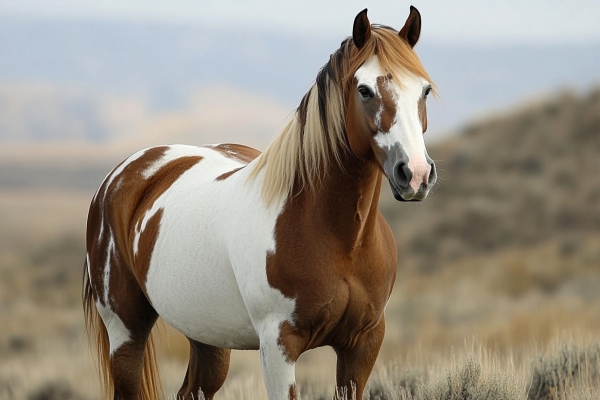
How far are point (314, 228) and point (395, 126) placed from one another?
0.61 meters

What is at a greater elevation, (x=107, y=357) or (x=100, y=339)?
(x=100, y=339)

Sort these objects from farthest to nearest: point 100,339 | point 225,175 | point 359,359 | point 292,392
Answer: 1. point 100,339
2. point 225,175
3. point 359,359
4. point 292,392

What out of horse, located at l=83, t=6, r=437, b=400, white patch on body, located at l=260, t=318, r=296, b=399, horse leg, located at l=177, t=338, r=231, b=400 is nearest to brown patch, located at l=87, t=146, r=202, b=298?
horse, located at l=83, t=6, r=437, b=400

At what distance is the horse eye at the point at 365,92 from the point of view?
10.3 feet

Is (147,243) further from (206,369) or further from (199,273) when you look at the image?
(206,369)

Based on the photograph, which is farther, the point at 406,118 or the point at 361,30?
the point at 361,30

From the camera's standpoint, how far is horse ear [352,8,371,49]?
3.27 meters

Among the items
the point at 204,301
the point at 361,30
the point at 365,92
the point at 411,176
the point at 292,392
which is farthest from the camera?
the point at 204,301

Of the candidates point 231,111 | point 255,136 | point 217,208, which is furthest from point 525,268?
point 231,111

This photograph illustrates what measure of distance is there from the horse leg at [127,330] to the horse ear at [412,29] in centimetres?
215

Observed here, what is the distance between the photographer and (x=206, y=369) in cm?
467

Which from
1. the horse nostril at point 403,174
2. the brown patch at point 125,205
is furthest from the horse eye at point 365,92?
the brown patch at point 125,205

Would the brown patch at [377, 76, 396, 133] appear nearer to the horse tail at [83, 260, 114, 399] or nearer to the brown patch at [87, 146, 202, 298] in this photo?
the brown patch at [87, 146, 202, 298]

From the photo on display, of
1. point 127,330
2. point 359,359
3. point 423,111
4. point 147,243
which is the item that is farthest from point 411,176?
point 127,330
